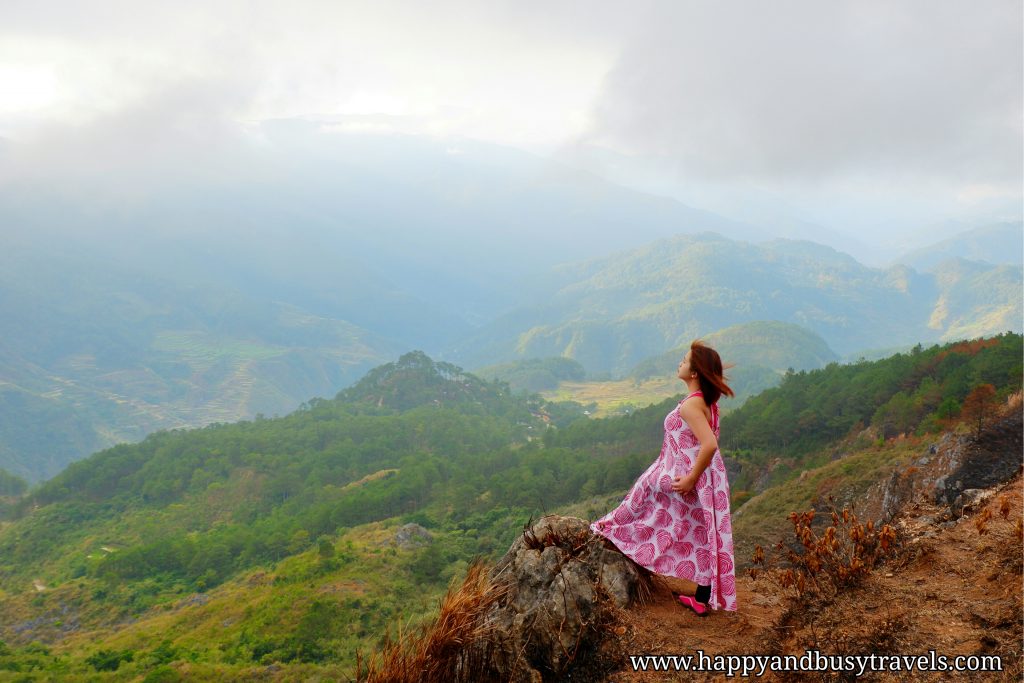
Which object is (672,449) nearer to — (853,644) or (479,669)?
(853,644)

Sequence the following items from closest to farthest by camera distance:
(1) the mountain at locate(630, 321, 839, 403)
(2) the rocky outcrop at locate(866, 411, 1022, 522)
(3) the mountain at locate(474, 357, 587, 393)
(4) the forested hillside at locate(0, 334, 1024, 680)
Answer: (2) the rocky outcrop at locate(866, 411, 1022, 522) → (4) the forested hillside at locate(0, 334, 1024, 680) → (3) the mountain at locate(474, 357, 587, 393) → (1) the mountain at locate(630, 321, 839, 403)

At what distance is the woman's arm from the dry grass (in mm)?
1886

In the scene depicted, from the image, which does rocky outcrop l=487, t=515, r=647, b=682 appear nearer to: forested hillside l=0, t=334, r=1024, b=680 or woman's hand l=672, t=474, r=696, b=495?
woman's hand l=672, t=474, r=696, b=495

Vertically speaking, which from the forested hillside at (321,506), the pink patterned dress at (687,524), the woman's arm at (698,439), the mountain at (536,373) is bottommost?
the forested hillside at (321,506)

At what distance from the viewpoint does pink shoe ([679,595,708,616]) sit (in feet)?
16.0

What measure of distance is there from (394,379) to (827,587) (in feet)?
392

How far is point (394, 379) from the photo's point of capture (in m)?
121

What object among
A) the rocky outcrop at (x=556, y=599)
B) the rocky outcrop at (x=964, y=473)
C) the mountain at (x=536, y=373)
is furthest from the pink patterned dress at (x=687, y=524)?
the mountain at (x=536, y=373)

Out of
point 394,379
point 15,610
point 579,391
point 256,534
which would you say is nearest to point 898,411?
point 256,534

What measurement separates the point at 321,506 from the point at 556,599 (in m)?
58.6

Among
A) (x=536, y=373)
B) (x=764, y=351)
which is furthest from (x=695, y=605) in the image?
(x=764, y=351)

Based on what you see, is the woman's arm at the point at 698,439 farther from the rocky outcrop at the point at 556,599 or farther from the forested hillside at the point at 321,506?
the forested hillside at the point at 321,506

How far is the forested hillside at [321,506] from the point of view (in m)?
30.2

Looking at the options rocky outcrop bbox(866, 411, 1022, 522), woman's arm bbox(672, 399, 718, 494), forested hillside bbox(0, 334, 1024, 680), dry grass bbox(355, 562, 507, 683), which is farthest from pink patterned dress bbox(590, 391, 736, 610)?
forested hillside bbox(0, 334, 1024, 680)
